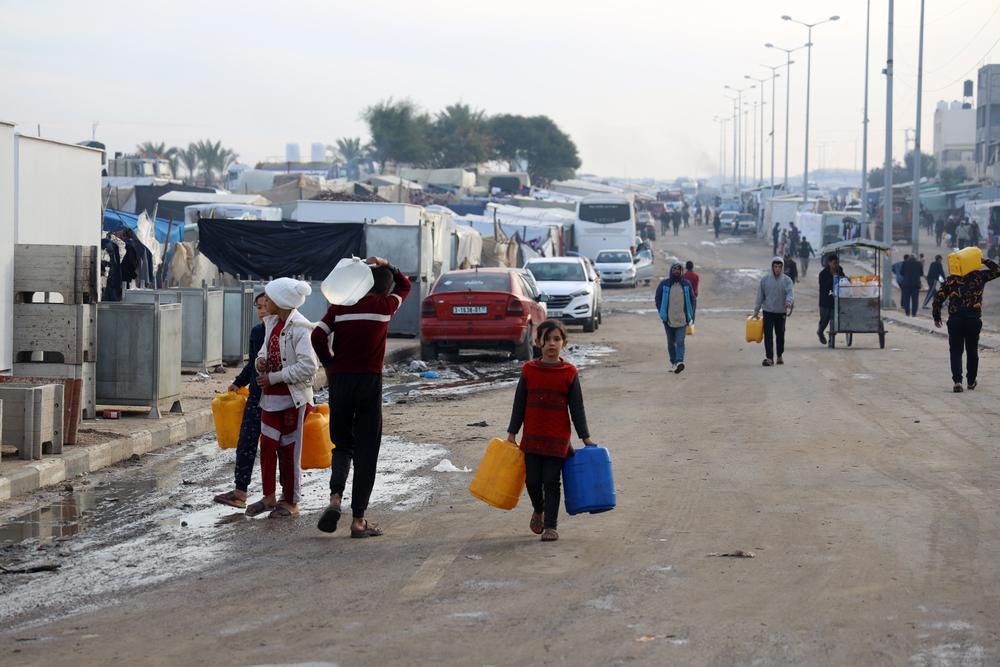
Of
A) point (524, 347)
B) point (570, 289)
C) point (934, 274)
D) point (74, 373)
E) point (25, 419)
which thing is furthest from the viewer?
point (934, 274)

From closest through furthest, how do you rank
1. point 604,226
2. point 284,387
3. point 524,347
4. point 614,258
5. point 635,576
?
point 635,576 < point 284,387 < point 524,347 < point 614,258 < point 604,226

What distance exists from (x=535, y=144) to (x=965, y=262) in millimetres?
131975

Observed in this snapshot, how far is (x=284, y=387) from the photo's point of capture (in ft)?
28.5

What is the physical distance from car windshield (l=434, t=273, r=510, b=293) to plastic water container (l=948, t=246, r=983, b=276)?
7481 mm

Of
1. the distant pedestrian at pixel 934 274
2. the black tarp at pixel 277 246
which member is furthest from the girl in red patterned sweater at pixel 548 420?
the distant pedestrian at pixel 934 274

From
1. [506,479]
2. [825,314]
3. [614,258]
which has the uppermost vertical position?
[614,258]

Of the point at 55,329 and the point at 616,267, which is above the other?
the point at 616,267

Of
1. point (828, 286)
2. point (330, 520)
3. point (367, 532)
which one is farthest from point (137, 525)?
point (828, 286)

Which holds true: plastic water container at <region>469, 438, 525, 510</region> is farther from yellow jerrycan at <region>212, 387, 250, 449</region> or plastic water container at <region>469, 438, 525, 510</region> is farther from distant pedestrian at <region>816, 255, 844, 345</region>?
distant pedestrian at <region>816, 255, 844, 345</region>

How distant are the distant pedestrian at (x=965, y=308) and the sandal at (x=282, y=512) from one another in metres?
9.83

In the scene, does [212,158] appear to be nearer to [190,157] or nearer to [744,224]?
[190,157]

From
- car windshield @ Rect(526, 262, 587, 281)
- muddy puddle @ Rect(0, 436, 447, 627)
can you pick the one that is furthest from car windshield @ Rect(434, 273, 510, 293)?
muddy puddle @ Rect(0, 436, 447, 627)

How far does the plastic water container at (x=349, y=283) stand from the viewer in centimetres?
801

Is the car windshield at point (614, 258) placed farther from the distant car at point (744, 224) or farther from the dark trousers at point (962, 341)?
the distant car at point (744, 224)
